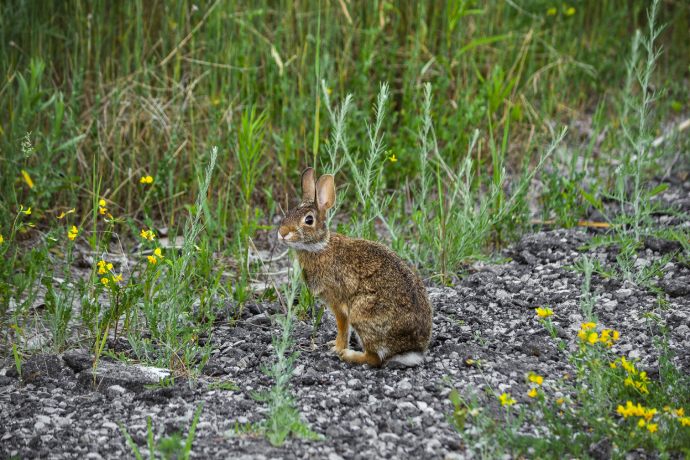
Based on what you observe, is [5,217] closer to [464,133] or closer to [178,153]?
[178,153]

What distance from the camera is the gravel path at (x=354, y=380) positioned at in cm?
399

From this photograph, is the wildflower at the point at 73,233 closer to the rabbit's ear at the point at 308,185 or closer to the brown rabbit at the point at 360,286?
the brown rabbit at the point at 360,286

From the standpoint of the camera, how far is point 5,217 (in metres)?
6.19

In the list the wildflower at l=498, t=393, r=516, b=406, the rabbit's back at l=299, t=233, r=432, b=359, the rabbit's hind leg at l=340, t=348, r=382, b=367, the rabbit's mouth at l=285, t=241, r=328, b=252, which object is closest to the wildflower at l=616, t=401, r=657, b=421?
the wildflower at l=498, t=393, r=516, b=406

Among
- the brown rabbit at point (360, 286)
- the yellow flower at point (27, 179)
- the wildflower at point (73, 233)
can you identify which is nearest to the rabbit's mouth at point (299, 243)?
the brown rabbit at point (360, 286)

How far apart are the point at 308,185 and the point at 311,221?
0.29m

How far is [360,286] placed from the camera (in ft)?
16.0

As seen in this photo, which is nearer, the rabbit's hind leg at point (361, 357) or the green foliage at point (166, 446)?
the green foliage at point (166, 446)

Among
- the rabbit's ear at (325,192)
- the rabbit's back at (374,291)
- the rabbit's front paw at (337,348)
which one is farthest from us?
the rabbit's ear at (325,192)

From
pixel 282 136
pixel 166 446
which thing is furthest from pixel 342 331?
pixel 282 136

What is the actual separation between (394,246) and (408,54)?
285 centimetres

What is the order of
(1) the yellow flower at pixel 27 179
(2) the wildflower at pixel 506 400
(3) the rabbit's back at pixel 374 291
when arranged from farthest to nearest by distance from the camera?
(1) the yellow flower at pixel 27 179 → (3) the rabbit's back at pixel 374 291 → (2) the wildflower at pixel 506 400

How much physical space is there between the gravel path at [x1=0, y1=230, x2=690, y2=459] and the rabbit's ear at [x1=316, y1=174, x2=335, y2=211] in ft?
2.46

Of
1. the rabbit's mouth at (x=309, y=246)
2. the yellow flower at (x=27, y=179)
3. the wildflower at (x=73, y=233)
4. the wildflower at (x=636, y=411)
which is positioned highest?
the wildflower at (x=73, y=233)
